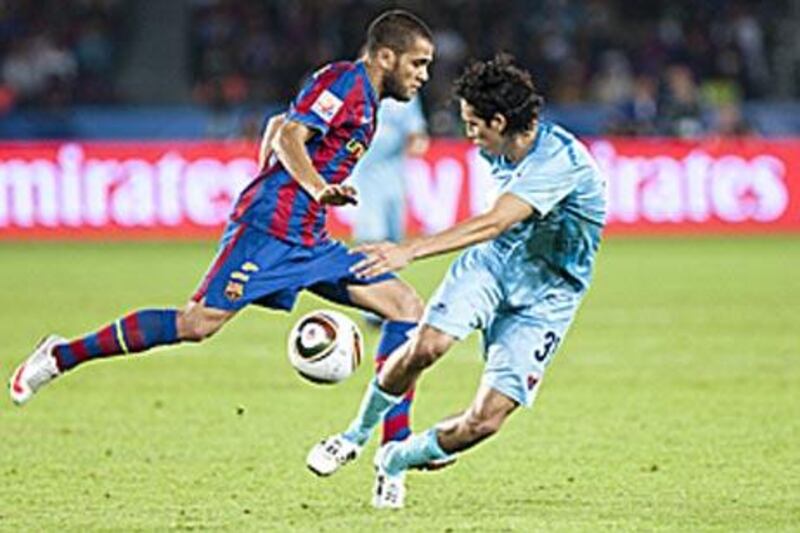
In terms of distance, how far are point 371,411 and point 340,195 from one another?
Result: 0.94 meters

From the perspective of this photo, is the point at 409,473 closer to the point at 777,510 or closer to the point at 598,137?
the point at 777,510

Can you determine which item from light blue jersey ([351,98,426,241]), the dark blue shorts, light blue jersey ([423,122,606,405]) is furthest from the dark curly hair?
light blue jersey ([351,98,426,241])

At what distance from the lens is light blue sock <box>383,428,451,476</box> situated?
25.0 ft

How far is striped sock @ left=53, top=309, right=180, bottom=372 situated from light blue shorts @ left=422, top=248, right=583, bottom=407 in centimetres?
157

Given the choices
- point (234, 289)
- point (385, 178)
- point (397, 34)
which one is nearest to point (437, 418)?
point (234, 289)

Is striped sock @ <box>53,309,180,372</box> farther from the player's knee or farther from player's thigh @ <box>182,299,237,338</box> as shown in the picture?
the player's knee

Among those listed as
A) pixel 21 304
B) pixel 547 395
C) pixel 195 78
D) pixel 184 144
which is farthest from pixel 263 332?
pixel 195 78

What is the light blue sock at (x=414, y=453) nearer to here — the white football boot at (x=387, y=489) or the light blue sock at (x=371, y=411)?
the white football boot at (x=387, y=489)

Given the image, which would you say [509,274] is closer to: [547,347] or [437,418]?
[547,347]

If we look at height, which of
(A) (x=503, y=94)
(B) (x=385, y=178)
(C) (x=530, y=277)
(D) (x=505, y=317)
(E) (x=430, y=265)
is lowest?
(E) (x=430, y=265)

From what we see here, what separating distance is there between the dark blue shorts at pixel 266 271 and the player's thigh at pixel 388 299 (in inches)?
1.3

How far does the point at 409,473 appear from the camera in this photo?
29.2ft

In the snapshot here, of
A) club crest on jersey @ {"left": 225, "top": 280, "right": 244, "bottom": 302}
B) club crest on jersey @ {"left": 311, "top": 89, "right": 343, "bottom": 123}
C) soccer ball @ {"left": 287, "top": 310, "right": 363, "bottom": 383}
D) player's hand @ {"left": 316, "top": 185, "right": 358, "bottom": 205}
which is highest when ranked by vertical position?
club crest on jersey @ {"left": 311, "top": 89, "right": 343, "bottom": 123}

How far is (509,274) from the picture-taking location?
762 cm
